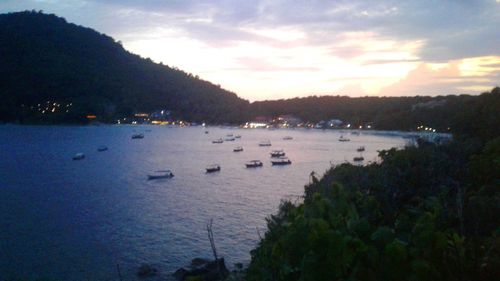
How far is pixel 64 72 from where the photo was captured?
159m

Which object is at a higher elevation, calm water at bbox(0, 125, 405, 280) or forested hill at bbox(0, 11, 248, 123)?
forested hill at bbox(0, 11, 248, 123)

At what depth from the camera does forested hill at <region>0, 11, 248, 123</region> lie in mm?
145875

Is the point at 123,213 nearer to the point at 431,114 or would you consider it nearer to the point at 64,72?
the point at 431,114

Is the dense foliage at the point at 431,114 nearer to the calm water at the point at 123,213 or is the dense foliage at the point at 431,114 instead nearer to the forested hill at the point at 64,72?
the calm water at the point at 123,213

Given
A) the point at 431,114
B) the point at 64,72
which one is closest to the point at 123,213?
the point at 431,114

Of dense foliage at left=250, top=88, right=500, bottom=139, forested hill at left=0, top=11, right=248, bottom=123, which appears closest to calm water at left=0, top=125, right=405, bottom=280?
dense foliage at left=250, top=88, right=500, bottom=139

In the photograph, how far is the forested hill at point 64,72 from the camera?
479 feet

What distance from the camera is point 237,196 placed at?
42.3 metres

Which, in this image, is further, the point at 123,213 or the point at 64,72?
the point at 64,72

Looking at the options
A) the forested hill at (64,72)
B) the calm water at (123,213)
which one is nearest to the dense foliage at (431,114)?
the calm water at (123,213)

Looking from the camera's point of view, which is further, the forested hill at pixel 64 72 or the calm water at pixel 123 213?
the forested hill at pixel 64 72

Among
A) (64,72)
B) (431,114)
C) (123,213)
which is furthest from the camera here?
(64,72)

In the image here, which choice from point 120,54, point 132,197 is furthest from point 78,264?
point 120,54

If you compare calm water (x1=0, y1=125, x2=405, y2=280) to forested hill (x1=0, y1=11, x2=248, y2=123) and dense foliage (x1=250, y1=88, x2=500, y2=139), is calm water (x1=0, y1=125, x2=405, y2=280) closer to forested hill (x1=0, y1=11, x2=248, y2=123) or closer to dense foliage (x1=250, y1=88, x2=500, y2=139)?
dense foliage (x1=250, y1=88, x2=500, y2=139)
